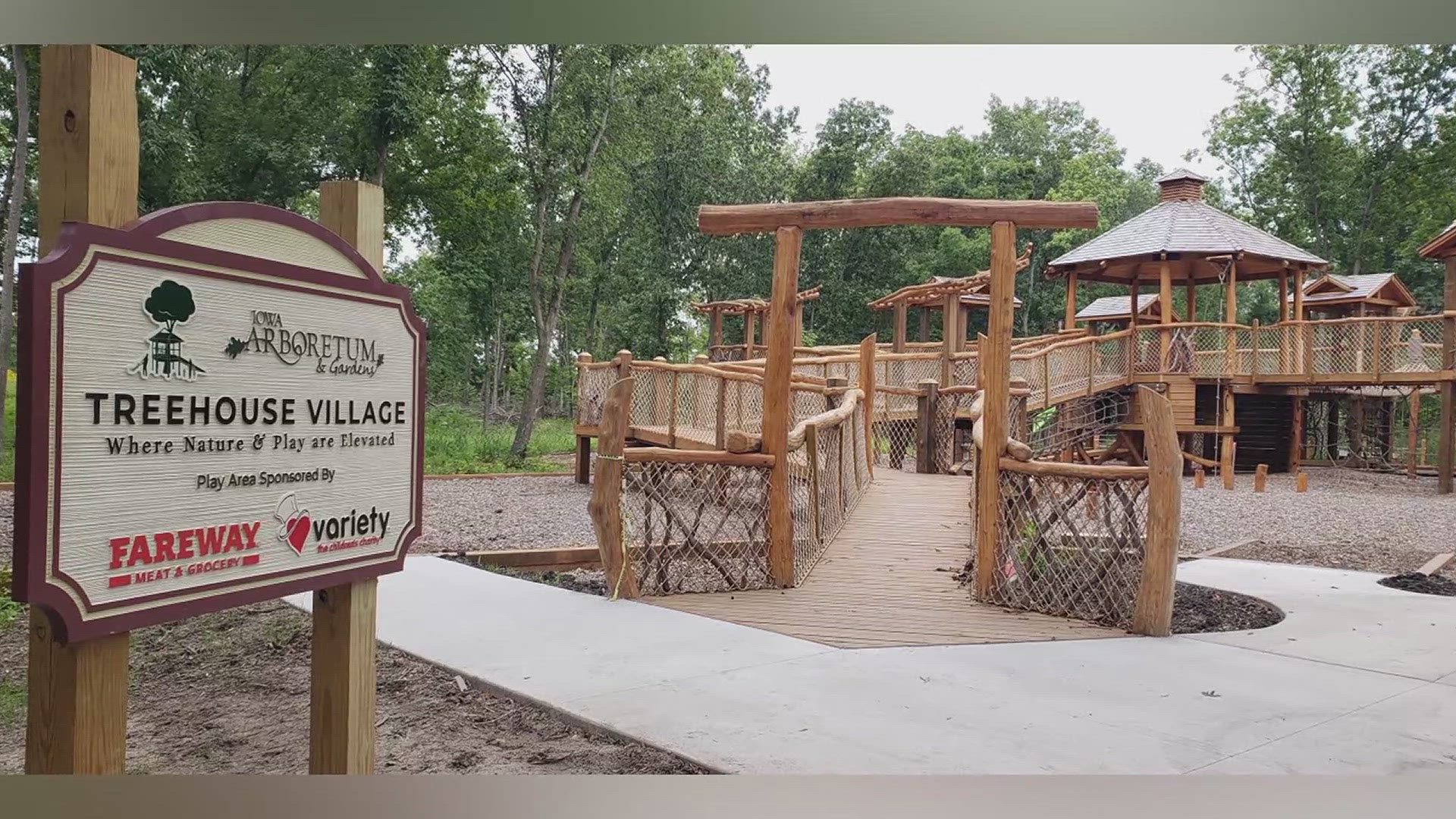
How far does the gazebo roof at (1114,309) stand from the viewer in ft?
79.5

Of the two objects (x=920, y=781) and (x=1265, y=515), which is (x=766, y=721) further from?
(x=1265, y=515)

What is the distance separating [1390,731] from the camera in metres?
3.35

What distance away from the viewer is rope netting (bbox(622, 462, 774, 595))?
5.29 meters

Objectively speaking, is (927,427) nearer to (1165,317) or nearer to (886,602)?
(886,602)

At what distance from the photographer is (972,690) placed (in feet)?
12.1

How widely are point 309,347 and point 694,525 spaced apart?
337 cm

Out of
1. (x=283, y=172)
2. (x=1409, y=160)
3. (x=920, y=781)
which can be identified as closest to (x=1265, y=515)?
(x=920, y=781)

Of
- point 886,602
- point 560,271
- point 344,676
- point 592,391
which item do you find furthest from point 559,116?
point 344,676

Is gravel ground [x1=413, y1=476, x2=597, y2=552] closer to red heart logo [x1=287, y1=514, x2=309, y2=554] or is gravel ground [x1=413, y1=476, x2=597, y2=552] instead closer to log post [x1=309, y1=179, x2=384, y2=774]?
log post [x1=309, y1=179, x2=384, y2=774]

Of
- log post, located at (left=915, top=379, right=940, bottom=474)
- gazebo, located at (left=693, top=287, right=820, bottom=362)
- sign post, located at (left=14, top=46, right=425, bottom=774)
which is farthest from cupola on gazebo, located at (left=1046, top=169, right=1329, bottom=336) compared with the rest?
sign post, located at (left=14, top=46, right=425, bottom=774)

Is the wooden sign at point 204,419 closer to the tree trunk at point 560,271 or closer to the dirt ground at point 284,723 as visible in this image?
the dirt ground at point 284,723

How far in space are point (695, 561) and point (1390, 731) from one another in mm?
3234

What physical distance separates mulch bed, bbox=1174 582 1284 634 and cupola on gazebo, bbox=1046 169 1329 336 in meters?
10.8

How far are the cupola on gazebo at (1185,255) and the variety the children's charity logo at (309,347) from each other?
15.2m
